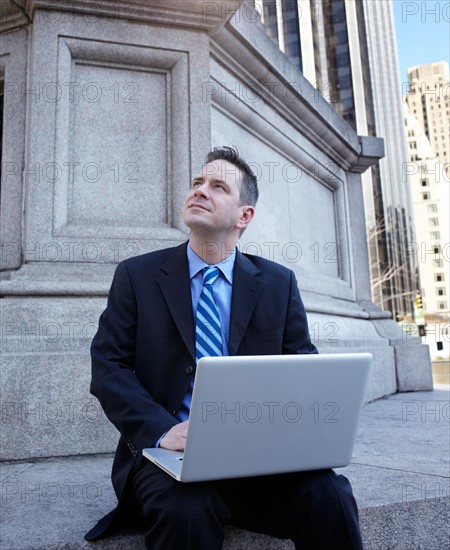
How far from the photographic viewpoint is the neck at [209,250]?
245 centimetres

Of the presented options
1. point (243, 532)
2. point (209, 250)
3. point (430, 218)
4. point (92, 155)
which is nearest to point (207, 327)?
point (209, 250)

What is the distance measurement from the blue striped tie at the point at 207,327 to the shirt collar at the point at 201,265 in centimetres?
8

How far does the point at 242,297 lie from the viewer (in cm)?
233

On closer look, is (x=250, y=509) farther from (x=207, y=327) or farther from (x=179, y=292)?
(x=179, y=292)

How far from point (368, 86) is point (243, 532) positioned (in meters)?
61.4

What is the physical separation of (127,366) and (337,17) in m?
60.2

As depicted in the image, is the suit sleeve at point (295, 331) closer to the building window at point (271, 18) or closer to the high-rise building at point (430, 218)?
the building window at point (271, 18)

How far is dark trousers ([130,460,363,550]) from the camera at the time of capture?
5.23 ft

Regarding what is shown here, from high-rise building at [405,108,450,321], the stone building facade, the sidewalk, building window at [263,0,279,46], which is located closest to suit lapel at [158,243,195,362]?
the sidewalk

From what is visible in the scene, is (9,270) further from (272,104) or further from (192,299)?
(272,104)

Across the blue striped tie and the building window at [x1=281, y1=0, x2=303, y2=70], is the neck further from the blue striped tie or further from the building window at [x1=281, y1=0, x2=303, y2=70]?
the building window at [x1=281, y1=0, x2=303, y2=70]

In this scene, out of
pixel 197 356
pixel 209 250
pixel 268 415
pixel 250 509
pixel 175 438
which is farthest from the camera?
pixel 209 250

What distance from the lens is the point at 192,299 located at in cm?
233

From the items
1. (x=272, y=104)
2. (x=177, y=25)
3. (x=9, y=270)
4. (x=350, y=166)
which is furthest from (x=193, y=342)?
(x=350, y=166)
